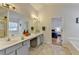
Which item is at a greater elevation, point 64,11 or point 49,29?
point 64,11

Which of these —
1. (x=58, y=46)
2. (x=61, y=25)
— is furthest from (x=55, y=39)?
(x=61, y=25)

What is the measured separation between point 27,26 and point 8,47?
66 cm

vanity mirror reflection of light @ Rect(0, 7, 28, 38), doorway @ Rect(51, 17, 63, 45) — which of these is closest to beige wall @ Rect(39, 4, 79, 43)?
doorway @ Rect(51, 17, 63, 45)

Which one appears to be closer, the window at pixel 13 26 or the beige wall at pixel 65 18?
the beige wall at pixel 65 18

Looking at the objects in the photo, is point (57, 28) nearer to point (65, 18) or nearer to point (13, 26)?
point (65, 18)

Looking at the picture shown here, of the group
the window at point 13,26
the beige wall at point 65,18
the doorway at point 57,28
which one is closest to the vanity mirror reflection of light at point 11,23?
the window at point 13,26

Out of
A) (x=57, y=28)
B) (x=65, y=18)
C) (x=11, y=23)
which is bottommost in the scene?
(x=57, y=28)

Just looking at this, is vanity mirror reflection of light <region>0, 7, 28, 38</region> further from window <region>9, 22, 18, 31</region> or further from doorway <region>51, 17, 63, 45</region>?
doorway <region>51, 17, 63, 45</region>

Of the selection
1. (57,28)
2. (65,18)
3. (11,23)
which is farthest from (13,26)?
(65,18)

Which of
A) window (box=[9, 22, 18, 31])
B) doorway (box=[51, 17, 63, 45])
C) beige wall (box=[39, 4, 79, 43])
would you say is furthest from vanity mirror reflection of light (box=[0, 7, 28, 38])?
doorway (box=[51, 17, 63, 45])

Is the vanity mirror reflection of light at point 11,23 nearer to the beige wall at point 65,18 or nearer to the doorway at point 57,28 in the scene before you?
the beige wall at point 65,18

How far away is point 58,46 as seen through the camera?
2910 millimetres

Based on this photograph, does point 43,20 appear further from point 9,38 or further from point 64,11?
point 9,38

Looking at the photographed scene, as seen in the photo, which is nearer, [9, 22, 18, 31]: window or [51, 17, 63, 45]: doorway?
[51, 17, 63, 45]: doorway
